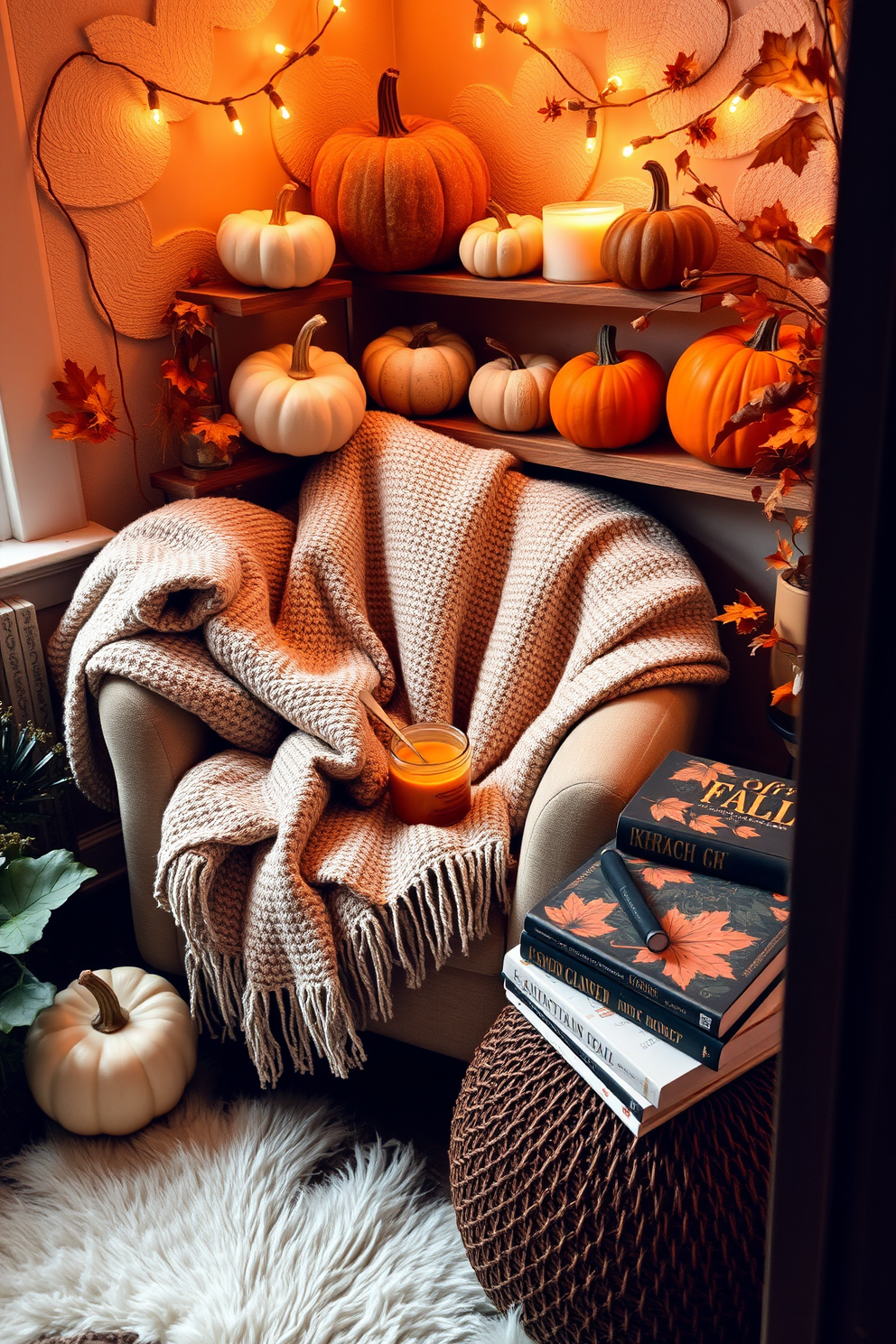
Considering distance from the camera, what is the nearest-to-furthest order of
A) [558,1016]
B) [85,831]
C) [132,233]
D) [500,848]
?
[558,1016], [500,848], [132,233], [85,831]

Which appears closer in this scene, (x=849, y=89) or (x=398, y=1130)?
(x=849, y=89)

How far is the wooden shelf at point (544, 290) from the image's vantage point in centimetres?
169

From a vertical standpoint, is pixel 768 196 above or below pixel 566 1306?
above

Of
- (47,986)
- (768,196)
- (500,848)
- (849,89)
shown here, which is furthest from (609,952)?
(768,196)

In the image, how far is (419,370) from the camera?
2.03 metres

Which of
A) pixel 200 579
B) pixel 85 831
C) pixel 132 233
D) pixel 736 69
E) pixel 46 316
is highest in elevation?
pixel 736 69

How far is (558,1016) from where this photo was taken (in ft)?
4.07

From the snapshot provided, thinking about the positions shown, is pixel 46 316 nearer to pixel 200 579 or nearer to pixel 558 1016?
pixel 200 579

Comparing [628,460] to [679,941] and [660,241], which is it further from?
[679,941]

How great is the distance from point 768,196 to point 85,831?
65.9 inches

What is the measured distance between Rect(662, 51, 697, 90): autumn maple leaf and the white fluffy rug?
5.63 feet

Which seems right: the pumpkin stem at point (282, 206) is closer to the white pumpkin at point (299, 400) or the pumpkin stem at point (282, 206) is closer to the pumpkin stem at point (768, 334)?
the white pumpkin at point (299, 400)

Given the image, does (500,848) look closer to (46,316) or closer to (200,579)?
(200,579)

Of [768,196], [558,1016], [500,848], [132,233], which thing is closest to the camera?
[558,1016]
